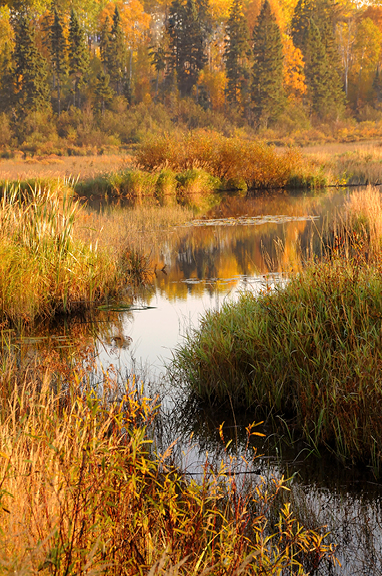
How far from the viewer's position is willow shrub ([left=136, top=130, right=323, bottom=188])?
2478 cm

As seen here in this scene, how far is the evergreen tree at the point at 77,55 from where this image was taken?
49781mm

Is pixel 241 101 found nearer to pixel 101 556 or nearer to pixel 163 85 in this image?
pixel 163 85

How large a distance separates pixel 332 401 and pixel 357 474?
46cm

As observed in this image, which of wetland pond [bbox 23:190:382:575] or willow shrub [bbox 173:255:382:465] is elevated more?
willow shrub [bbox 173:255:382:465]

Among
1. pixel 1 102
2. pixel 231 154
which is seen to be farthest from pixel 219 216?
pixel 1 102

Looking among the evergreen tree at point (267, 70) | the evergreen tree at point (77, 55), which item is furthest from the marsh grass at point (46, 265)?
the evergreen tree at point (267, 70)

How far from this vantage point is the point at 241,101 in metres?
55.6

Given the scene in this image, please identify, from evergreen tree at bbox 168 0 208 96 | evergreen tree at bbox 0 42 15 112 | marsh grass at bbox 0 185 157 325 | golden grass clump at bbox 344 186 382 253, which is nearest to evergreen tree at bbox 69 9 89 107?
evergreen tree at bbox 0 42 15 112

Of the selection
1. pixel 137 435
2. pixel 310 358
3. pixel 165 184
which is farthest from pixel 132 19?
pixel 137 435

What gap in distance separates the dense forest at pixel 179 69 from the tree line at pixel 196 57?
104mm

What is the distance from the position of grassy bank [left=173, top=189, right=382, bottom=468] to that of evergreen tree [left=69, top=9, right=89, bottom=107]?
4927cm

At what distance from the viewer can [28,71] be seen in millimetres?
47500

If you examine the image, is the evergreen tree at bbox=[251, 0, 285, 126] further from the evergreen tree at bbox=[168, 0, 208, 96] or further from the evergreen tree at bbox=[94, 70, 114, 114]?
the evergreen tree at bbox=[94, 70, 114, 114]

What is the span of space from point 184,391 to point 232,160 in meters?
20.7
